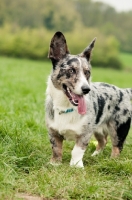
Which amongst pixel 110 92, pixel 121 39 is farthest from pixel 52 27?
pixel 110 92

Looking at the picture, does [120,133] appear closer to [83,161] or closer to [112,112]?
[112,112]

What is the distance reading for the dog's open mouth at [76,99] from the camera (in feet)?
17.3

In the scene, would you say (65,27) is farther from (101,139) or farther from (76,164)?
(76,164)

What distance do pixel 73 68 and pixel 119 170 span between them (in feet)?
4.60

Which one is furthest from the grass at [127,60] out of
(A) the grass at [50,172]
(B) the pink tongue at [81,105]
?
(B) the pink tongue at [81,105]

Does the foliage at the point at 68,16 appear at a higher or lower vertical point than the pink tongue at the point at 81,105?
higher

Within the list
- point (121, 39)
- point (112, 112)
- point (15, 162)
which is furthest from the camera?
point (121, 39)

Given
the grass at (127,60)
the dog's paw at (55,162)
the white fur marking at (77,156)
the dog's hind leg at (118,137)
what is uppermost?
the grass at (127,60)

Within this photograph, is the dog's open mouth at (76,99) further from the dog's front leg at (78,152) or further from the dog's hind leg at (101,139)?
the dog's hind leg at (101,139)

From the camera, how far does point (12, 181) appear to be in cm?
432

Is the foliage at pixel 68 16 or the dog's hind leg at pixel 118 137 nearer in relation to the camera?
the dog's hind leg at pixel 118 137

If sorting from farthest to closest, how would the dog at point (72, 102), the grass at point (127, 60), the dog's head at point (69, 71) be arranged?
1. the grass at point (127, 60)
2. the dog at point (72, 102)
3. the dog's head at point (69, 71)

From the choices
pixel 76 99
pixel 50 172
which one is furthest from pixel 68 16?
pixel 50 172

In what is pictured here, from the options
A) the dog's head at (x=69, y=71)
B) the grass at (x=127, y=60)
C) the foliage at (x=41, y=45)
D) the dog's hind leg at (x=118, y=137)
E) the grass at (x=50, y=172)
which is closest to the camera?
the grass at (x=50, y=172)
